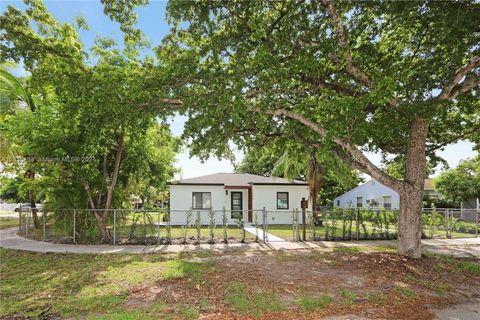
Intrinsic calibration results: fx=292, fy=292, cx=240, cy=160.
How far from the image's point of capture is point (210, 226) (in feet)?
38.1

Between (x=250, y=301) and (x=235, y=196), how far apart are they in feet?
48.0

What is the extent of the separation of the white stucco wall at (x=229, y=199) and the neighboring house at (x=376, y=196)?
21.7 ft

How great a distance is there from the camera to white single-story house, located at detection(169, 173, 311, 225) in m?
18.7

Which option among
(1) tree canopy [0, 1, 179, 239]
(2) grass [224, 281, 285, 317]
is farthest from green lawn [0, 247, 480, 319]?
(1) tree canopy [0, 1, 179, 239]

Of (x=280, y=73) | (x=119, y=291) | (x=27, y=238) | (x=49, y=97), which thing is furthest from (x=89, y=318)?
(x=27, y=238)

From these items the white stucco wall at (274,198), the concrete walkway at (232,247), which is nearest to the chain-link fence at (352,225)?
the concrete walkway at (232,247)

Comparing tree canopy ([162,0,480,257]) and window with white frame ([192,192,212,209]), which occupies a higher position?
tree canopy ([162,0,480,257])

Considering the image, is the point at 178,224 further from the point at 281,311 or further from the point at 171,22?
the point at 281,311

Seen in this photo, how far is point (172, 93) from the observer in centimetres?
845

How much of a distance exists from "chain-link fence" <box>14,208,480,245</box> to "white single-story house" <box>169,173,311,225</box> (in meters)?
4.13

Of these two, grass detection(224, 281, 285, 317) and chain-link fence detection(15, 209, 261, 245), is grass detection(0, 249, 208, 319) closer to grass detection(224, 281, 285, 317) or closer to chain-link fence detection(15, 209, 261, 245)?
grass detection(224, 281, 285, 317)

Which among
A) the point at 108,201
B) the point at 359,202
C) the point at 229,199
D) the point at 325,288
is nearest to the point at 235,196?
the point at 229,199

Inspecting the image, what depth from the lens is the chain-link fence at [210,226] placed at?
37.6 feet

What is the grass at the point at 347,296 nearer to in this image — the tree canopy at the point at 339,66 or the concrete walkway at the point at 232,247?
the tree canopy at the point at 339,66
